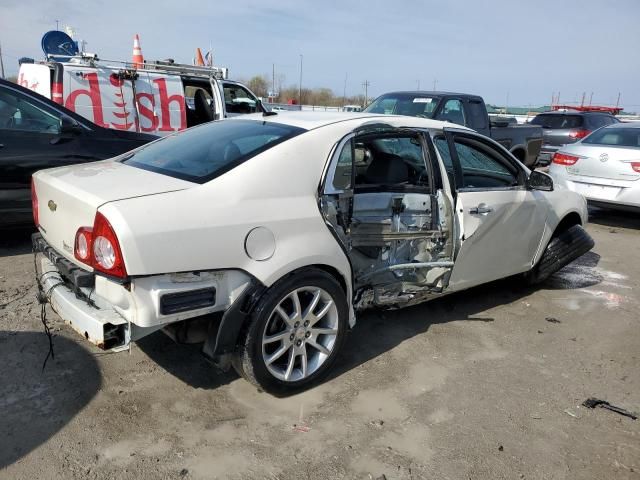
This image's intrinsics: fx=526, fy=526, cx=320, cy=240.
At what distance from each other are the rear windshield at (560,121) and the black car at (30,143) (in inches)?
451

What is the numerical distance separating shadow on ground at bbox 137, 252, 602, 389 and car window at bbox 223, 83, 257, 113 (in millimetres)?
6050

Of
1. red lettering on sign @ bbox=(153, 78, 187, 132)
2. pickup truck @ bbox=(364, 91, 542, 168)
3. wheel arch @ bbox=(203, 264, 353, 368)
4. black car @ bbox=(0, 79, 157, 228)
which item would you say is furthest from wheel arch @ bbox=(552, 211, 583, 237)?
red lettering on sign @ bbox=(153, 78, 187, 132)

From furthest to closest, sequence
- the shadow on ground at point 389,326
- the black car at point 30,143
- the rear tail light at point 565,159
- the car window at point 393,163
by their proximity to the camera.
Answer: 1. the rear tail light at point 565,159
2. the black car at point 30,143
3. the car window at point 393,163
4. the shadow on ground at point 389,326

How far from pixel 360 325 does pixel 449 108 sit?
237 inches

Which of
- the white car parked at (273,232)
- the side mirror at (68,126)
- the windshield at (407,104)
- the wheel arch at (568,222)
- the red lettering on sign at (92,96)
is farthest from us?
the windshield at (407,104)

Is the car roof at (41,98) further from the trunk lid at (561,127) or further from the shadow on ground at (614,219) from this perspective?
the trunk lid at (561,127)

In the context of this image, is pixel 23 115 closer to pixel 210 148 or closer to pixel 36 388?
pixel 210 148

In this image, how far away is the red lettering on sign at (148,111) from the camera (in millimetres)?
7875

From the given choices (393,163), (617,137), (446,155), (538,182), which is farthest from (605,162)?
(393,163)

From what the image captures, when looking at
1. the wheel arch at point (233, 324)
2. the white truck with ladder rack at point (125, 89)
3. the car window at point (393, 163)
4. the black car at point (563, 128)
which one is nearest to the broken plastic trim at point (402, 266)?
the car window at point (393, 163)

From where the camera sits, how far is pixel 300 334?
10.1ft

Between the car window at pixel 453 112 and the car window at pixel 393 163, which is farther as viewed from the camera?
the car window at pixel 453 112

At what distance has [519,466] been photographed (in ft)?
8.61

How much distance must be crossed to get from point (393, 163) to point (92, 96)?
5433mm
